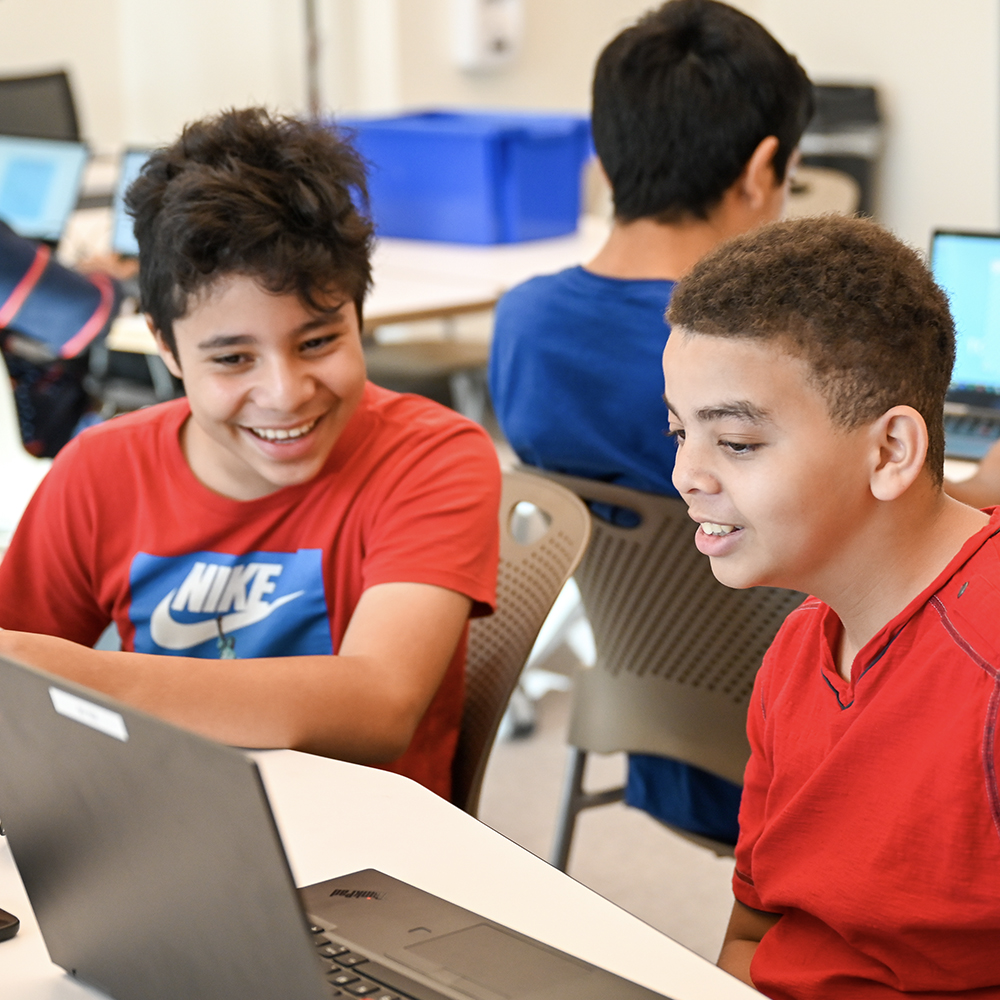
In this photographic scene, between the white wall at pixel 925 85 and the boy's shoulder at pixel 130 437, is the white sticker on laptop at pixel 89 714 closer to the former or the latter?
the boy's shoulder at pixel 130 437

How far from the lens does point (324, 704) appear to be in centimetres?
106

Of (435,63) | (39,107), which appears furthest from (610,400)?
(435,63)

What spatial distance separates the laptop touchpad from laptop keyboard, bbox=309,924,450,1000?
25 mm

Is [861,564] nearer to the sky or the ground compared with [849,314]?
nearer to the ground

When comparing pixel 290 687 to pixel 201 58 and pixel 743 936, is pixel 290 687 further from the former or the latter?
pixel 201 58

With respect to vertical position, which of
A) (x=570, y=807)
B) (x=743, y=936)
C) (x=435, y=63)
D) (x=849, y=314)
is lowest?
(x=570, y=807)

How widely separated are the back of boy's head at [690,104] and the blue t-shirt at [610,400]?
5.4 inches

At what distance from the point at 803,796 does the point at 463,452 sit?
21.5 inches

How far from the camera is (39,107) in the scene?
376 cm

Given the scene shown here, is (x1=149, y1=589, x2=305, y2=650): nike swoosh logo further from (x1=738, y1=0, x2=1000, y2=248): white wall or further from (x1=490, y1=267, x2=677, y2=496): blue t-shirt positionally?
(x1=738, y1=0, x2=1000, y2=248): white wall

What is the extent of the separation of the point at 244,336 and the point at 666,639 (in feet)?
2.03

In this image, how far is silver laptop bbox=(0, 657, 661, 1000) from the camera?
556mm

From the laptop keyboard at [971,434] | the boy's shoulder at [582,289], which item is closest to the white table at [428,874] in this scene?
the boy's shoulder at [582,289]

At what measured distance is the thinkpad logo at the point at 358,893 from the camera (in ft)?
2.64
